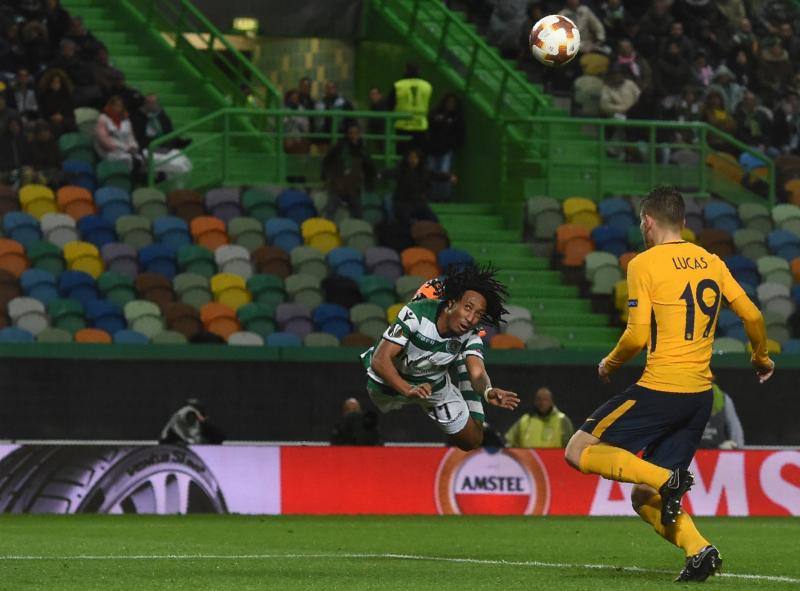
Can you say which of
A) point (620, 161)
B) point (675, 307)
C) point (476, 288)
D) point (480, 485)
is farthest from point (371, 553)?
point (620, 161)

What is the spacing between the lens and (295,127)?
26359 millimetres

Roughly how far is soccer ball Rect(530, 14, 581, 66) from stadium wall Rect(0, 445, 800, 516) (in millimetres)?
5282

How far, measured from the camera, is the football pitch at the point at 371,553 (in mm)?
9945

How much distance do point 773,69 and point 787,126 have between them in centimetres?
121

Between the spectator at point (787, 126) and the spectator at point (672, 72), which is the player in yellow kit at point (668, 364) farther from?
the spectator at point (787, 126)

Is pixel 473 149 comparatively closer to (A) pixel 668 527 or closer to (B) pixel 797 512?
(B) pixel 797 512

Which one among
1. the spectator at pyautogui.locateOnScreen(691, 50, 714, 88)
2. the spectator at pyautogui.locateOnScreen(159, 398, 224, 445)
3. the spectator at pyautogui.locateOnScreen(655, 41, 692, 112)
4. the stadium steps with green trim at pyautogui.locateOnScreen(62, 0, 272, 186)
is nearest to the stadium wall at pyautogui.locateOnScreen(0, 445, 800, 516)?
the spectator at pyautogui.locateOnScreen(159, 398, 224, 445)

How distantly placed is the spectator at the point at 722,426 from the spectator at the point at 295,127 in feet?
23.3

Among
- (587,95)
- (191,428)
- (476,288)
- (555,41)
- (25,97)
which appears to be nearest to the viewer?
(476,288)

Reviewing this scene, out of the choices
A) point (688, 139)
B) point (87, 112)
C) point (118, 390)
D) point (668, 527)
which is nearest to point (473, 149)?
point (688, 139)

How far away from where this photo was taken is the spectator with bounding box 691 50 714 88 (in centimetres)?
2870

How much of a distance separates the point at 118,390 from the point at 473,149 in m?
7.49

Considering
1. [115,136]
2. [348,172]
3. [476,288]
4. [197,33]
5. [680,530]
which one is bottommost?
[680,530]

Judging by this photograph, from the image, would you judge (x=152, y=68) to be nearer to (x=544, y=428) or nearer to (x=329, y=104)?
(x=329, y=104)
